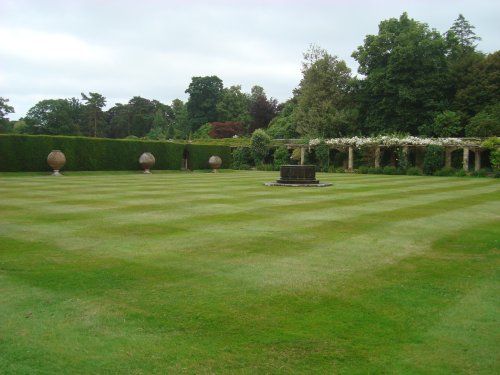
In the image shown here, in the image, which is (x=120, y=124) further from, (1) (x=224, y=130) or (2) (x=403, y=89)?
(2) (x=403, y=89)

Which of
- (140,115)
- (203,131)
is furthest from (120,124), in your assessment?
(203,131)

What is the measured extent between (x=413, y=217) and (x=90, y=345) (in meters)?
8.12

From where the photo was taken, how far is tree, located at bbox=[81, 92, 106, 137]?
83.7 m

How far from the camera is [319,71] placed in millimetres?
49312

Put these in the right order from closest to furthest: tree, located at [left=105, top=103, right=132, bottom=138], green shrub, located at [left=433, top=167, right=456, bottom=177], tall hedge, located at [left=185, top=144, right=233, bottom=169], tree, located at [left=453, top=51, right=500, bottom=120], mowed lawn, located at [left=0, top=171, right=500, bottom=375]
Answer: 1. mowed lawn, located at [left=0, top=171, right=500, bottom=375]
2. green shrub, located at [left=433, top=167, right=456, bottom=177]
3. tall hedge, located at [left=185, top=144, right=233, bottom=169]
4. tree, located at [left=453, top=51, right=500, bottom=120]
5. tree, located at [left=105, top=103, right=132, bottom=138]

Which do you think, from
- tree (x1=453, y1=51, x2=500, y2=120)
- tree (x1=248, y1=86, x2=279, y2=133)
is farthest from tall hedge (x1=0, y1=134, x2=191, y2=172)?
tree (x1=248, y1=86, x2=279, y2=133)

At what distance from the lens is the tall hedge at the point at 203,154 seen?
128ft

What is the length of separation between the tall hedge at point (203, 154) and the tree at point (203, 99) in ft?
125

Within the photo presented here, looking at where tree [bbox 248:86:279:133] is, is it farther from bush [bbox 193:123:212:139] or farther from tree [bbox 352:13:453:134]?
tree [bbox 352:13:453:134]

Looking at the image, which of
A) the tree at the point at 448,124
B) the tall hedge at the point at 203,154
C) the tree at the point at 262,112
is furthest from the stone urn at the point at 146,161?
the tree at the point at 262,112

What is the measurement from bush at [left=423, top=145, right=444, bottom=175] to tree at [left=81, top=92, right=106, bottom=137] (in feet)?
205

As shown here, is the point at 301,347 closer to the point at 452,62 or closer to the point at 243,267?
the point at 243,267

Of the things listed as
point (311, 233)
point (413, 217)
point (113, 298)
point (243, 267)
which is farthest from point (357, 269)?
point (413, 217)

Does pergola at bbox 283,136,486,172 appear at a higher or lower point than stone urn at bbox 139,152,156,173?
higher
